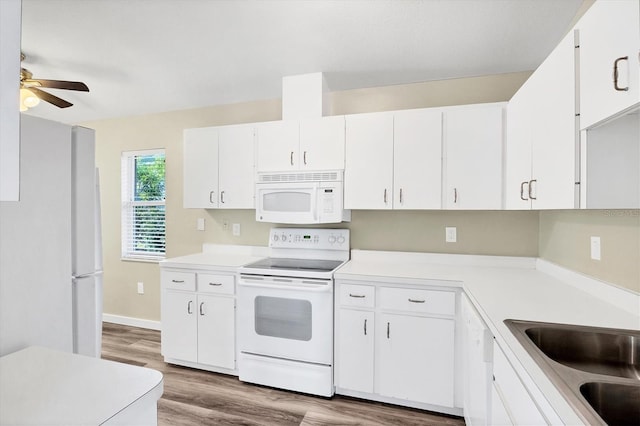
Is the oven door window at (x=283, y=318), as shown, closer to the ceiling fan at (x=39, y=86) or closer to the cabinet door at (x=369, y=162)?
the cabinet door at (x=369, y=162)

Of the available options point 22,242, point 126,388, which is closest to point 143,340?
point 22,242

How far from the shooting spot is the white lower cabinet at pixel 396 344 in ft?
7.11

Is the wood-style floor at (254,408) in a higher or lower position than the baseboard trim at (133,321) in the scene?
lower

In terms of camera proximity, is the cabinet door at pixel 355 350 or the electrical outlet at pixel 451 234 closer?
the cabinet door at pixel 355 350

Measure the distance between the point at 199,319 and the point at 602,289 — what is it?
273 centimetres

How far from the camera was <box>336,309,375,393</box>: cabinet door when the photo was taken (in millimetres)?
2326

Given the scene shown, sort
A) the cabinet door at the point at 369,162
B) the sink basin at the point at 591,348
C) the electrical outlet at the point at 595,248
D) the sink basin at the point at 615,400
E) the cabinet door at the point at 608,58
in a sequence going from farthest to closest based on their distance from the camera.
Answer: the cabinet door at the point at 369,162
the electrical outlet at the point at 595,248
the sink basin at the point at 591,348
the cabinet door at the point at 608,58
the sink basin at the point at 615,400

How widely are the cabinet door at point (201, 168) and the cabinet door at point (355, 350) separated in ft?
5.36

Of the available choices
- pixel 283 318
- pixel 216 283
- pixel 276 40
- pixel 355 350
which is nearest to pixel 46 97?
pixel 276 40

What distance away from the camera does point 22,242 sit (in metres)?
1.08

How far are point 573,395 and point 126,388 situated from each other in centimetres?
111

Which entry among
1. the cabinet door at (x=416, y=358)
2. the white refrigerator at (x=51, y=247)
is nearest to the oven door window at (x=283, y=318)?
the cabinet door at (x=416, y=358)

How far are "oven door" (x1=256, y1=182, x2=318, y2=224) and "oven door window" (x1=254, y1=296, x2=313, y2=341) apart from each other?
661 millimetres

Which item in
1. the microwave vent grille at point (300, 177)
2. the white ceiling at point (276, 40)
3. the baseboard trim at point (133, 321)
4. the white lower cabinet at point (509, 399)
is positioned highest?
the white ceiling at point (276, 40)
